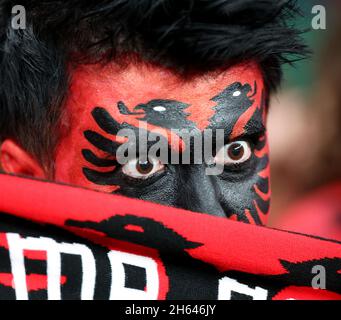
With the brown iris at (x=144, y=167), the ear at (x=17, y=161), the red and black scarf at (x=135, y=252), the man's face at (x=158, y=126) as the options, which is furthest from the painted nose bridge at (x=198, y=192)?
the ear at (x=17, y=161)

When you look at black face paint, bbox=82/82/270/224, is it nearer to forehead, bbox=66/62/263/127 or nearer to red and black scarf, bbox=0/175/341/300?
forehead, bbox=66/62/263/127

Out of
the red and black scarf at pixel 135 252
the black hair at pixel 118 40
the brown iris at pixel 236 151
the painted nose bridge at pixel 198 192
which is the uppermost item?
the black hair at pixel 118 40

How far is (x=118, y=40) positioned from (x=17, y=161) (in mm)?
636

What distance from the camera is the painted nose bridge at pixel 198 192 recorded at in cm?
201

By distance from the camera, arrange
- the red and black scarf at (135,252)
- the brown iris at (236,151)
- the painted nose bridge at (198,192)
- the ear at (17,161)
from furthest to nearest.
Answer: the ear at (17,161), the brown iris at (236,151), the painted nose bridge at (198,192), the red and black scarf at (135,252)

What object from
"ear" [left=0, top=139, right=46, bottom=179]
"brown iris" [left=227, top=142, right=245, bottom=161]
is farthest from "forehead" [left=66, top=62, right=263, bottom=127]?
"ear" [left=0, top=139, right=46, bottom=179]

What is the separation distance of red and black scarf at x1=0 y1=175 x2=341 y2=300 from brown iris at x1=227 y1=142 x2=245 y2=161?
1.45 feet

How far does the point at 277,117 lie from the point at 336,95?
57 cm

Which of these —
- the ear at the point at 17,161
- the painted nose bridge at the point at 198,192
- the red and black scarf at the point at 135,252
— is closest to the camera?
the red and black scarf at the point at 135,252

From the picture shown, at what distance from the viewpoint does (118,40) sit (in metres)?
2.04

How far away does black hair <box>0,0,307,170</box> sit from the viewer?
201 cm

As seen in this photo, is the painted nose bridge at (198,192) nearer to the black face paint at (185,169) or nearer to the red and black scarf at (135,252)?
the black face paint at (185,169)

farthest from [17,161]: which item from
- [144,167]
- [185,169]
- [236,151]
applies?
[236,151]

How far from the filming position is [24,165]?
236 centimetres
